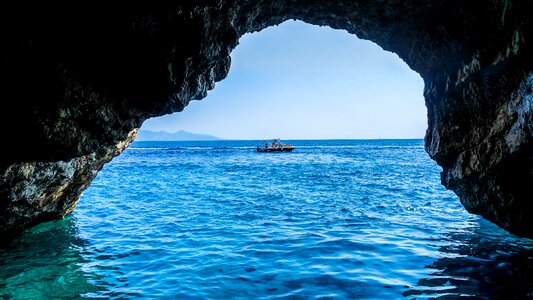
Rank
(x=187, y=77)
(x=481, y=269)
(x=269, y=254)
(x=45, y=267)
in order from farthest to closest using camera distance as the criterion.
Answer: (x=269, y=254)
(x=45, y=267)
(x=187, y=77)
(x=481, y=269)

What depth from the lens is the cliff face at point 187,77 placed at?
283 inches

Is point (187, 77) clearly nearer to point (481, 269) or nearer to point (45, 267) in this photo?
Result: point (45, 267)

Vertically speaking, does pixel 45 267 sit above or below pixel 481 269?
below

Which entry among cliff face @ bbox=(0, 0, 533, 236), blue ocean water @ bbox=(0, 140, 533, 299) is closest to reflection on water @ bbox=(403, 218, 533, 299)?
blue ocean water @ bbox=(0, 140, 533, 299)

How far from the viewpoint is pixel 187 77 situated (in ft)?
30.1

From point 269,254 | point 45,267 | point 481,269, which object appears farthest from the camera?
point 269,254

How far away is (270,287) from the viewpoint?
315 inches

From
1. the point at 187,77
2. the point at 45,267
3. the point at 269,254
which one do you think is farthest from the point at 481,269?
the point at 45,267

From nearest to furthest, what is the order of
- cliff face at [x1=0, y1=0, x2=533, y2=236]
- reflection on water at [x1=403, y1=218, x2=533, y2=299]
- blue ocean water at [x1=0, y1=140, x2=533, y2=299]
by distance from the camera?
1. cliff face at [x1=0, y1=0, x2=533, y2=236]
2. reflection on water at [x1=403, y1=218, x2=533, y2=299]
3. blue ocean water at [x1=0, y1=140, x2=533, y2=299]

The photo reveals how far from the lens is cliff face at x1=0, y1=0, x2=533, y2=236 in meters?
7.20

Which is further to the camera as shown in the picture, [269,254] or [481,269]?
[269,254]

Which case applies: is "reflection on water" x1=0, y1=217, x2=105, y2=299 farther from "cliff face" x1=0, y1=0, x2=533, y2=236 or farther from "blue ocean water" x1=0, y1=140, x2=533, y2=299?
"cliff face" x1=0, y1=0, x2=533, y2=236

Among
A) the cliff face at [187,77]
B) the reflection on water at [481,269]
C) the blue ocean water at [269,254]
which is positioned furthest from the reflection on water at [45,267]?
the reflection on water at [481,269]

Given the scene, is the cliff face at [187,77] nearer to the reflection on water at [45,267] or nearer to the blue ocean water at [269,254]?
the reflection on water at [45,267]
